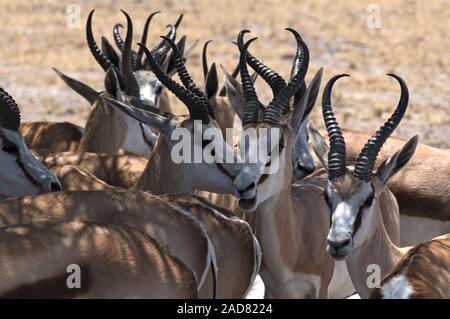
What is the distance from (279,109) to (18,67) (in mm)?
13806

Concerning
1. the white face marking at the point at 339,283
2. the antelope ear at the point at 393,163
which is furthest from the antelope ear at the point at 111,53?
the antelope ear at the point at 393,163

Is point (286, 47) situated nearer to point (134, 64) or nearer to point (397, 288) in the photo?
point (134, 64)

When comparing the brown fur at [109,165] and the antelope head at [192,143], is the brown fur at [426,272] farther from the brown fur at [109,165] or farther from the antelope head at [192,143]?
the brown fur at [109,165]

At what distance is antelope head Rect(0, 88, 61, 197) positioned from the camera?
27.8 feet

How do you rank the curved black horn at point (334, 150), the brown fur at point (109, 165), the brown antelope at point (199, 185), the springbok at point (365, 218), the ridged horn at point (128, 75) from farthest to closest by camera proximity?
the ridged horn at point (128, 75) < the brown fur at point (109, 165) < the curved black horn at point (334, 150) < the brown antelope at point (199, 185) < the springbok at point (365, 218)

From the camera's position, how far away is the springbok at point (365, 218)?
6.37 metres

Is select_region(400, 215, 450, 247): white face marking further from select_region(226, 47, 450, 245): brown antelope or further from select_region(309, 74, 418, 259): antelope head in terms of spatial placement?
select_region(309, 74, 418, 259): antelope head

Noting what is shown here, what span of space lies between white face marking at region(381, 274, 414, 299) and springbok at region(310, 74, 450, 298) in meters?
0.07

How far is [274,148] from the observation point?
7805 mm

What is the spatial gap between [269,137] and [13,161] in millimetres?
1969

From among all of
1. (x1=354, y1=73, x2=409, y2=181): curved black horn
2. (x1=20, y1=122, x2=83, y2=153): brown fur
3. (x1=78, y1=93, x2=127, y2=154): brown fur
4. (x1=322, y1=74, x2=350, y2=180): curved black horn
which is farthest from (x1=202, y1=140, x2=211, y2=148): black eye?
(x1=20, y1=122, x2=83, y2=153): brown fur
